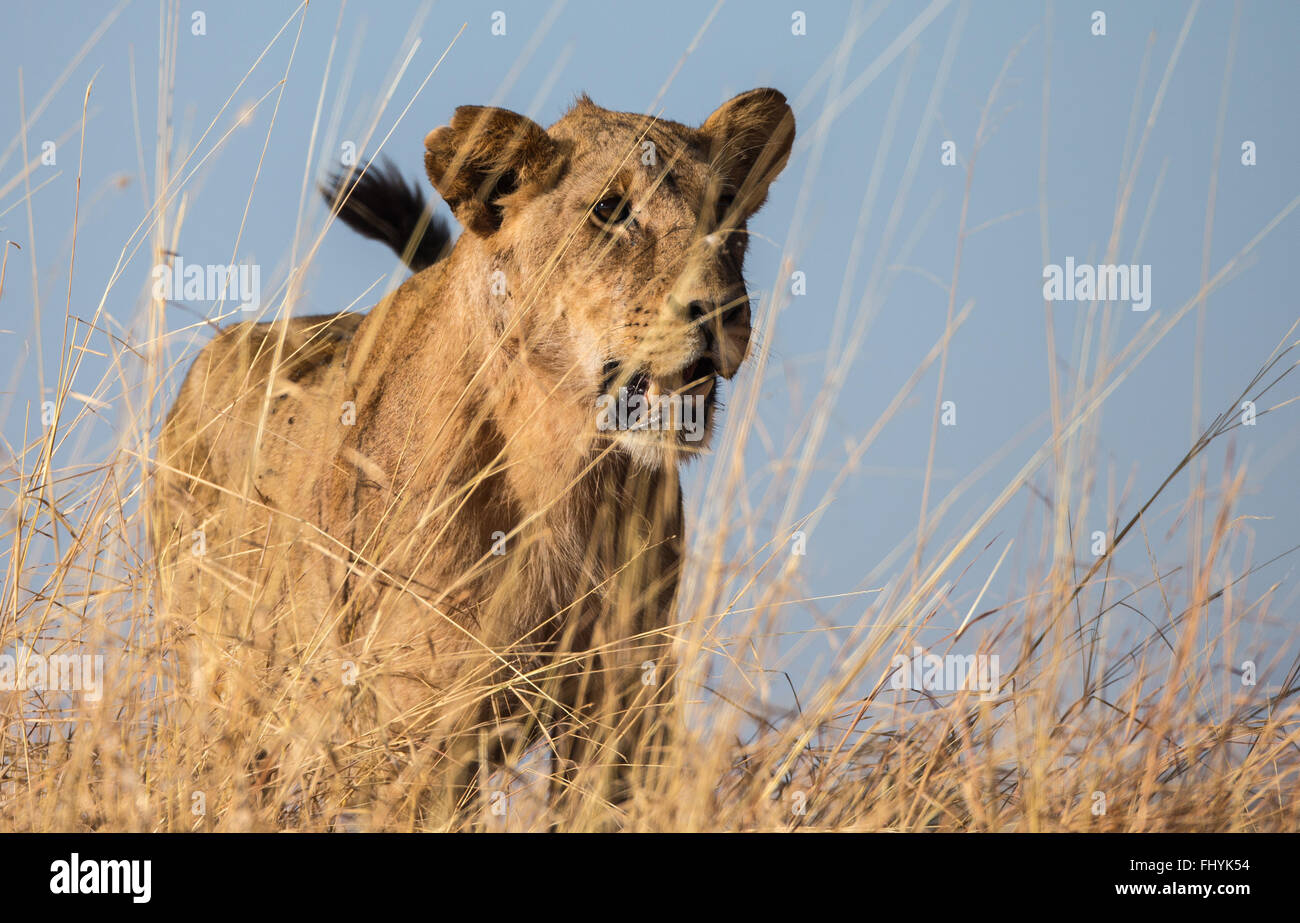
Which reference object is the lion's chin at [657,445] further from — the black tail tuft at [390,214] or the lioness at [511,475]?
the black tail tuft at [390,214]

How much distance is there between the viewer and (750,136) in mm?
5297

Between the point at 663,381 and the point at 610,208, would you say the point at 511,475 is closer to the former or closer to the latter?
the point at 663,381

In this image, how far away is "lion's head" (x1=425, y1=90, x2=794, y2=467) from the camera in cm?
408

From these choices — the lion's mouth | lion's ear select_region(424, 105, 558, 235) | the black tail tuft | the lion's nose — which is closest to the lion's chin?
the lion's mouth

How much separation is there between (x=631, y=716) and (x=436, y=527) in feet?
2.89

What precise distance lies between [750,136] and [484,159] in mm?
1210

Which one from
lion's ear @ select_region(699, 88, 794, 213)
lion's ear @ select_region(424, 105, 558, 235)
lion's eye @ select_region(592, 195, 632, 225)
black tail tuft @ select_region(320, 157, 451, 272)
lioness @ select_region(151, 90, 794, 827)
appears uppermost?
black tail tuft @ select_region(320, 157, 451, 272)

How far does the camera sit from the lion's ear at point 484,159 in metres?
4.54

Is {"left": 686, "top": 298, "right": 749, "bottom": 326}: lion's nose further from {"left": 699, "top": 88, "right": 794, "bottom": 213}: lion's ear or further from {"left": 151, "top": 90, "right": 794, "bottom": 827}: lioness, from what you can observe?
{"left": 699, "top": 88, "right": 794, "bottom": 213}: lion's ear

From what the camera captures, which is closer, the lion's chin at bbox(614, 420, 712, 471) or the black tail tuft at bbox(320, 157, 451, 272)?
the lion's chin at bbox(614, 420, 712, 471)

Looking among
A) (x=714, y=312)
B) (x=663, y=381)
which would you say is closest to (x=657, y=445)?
(x=663, y=381)

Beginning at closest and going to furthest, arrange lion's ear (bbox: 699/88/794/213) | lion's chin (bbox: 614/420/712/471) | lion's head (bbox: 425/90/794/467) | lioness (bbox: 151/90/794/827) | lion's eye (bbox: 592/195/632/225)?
lioness (bbox: 151/90/794/827) → lion's head (bbox: 425/90/794/467) → lion's chin (bbox: 614/420/712/471) → lion's eye (bbox: 592/195/632/225) → lion's ear (bbox: 699/88/794/213)
